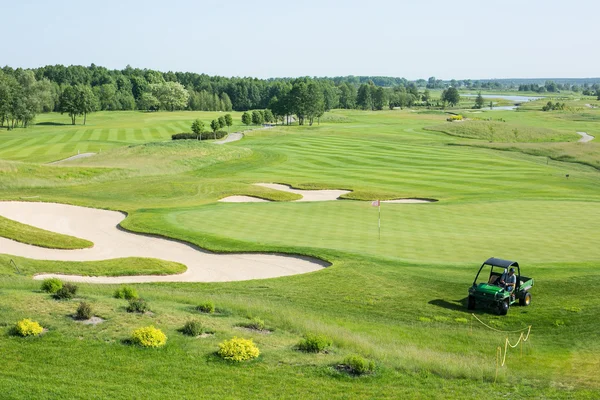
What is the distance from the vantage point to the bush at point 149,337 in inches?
593

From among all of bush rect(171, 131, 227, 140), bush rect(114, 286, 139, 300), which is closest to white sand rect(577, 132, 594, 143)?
bush rect(171, 131, 227, 140)

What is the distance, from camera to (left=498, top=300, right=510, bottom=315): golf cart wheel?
70.4 ft

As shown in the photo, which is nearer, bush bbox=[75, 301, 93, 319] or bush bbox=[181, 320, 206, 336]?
bush bbox=[181, 320, 206, 336]

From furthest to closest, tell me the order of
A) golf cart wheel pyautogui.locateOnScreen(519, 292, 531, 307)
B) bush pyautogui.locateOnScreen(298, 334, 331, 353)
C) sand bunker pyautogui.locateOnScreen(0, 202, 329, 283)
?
sand bunker pyautogui.locateOnScreen(0, 202, 329, 283) → golf cart wheel pyautogui.locateOnScreen(519, 292, 531, 307) → bush pyautogui.locateOnScreen(298, 334, 331, 353)

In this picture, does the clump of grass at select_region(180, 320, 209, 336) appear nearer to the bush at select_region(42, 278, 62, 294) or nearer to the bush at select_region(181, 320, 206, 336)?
the bush at select_region(181, 320, 206, 336)

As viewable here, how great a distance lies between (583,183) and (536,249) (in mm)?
38549

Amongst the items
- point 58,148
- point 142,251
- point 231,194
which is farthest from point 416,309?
point 58,148

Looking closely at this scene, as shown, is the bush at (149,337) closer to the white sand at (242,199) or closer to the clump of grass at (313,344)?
the clump of grass at (313,344)

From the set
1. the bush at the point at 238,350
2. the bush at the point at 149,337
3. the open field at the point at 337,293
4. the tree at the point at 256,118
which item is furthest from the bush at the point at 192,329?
the tree at the point at 256,118

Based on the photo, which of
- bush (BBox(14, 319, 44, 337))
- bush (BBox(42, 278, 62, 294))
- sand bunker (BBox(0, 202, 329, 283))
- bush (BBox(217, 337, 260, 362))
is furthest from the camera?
sand bunker (BBox(0, 202, 329, 283))

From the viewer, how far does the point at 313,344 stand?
15.7 metres

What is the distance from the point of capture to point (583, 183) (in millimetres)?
63719

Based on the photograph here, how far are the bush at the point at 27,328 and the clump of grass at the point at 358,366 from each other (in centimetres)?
820

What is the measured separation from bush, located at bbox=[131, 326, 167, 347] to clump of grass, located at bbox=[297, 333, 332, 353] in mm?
3745
